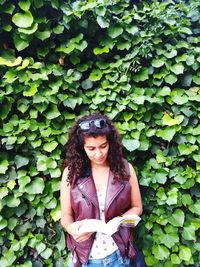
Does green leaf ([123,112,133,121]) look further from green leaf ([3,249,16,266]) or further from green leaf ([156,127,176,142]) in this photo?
green leaf ([3,249,16,266])

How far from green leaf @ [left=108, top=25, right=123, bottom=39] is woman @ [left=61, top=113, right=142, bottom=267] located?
653 millimetres

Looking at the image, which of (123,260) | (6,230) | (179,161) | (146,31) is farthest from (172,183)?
(6,230)

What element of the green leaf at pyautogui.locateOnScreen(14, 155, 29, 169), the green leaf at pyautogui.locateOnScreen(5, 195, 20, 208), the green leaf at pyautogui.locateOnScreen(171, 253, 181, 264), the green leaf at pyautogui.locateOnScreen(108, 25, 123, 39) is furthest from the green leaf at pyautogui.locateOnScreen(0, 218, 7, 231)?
the green leaf at pyautogui.locateOnScreen(108, 25, 123, 39)

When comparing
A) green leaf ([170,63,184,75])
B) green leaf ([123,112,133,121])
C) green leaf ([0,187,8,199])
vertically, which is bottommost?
green leaf ([0,187,8,199])

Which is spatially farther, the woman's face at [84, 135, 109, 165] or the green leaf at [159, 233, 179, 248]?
the green leaf at [159, 233, 179, 248]

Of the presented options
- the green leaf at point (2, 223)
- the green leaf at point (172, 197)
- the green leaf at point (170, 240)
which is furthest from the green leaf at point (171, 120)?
the green leaf at point (2, 223)

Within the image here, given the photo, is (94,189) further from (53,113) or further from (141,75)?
(141,75)

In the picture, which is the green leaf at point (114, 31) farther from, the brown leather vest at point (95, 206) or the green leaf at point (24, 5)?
the brown leather vest at point (95, 206)

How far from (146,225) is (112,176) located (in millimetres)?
647

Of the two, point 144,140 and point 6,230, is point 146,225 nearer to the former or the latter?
point 144,140

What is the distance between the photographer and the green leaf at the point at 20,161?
1.94 metres

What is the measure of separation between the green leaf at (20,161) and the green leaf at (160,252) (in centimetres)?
104

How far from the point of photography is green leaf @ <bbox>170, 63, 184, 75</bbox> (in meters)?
1.98

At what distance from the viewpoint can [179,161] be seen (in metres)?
2.06
